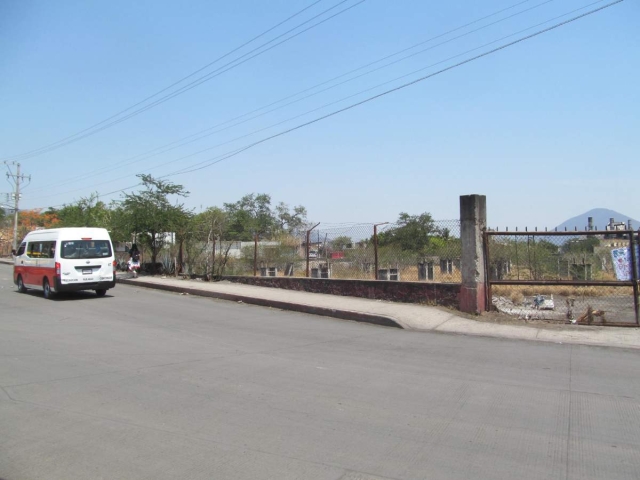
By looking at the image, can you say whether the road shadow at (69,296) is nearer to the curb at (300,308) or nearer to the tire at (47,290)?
the tire at (47,290)

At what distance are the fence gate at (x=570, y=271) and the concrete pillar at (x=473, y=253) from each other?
0.60 ft

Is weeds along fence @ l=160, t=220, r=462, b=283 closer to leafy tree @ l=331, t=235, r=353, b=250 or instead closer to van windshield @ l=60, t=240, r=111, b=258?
leafy tree @ l=331, t=235, r=353, b=250

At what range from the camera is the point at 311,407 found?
5.76m

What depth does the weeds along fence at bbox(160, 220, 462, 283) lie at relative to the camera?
13938 millimetres

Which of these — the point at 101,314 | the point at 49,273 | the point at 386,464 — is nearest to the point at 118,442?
the point at 386,464

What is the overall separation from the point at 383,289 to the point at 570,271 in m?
4.79

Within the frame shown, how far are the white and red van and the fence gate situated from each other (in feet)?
38.7

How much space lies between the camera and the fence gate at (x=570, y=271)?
11367 mm

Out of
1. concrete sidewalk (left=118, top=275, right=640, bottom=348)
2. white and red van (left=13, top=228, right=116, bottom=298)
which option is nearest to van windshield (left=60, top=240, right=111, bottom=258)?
white and red van (left=13, top=228, right=116, bottom=298)

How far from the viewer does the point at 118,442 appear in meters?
4.76

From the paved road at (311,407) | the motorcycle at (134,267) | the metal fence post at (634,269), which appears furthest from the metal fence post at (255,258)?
the metal fence post at (634,269)

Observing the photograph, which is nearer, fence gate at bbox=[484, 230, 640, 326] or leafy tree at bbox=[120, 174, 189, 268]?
fence gate at bbox=[484, 230, 640, 326]

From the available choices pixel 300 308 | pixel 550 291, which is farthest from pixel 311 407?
pixel 550 291

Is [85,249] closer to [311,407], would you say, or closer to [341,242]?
[341,242]
